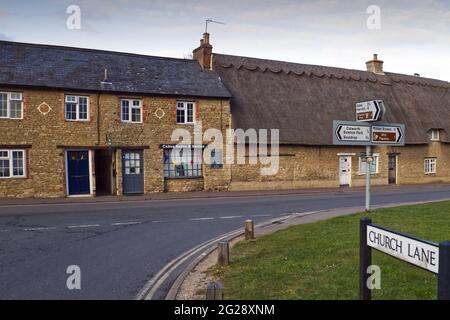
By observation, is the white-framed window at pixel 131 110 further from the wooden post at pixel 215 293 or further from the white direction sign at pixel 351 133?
the wooden post at pixel 215 293

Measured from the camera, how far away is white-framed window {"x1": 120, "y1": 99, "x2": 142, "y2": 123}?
932 inches

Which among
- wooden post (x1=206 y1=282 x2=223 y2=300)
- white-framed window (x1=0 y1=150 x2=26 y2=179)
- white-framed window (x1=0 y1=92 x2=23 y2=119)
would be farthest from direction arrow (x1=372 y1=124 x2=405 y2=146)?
white-framed window (x1=0 y1=92 x2=23 y2=119)

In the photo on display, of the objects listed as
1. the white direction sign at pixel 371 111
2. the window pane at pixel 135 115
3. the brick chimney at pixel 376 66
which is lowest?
the white direction sign at pixel 371 111

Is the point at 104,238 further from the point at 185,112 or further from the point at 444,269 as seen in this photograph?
the point at 185,112

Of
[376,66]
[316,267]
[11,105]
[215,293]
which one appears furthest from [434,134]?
[215,293]

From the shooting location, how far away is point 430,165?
34.2m

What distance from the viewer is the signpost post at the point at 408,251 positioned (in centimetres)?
365

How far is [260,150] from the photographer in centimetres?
2661

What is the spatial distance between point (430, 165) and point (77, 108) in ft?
90.5

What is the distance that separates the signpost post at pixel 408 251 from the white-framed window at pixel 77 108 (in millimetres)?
20373

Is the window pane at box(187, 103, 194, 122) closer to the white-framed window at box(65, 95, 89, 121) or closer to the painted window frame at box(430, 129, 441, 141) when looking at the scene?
the white-framed window at box(65, 95, 89, 121)

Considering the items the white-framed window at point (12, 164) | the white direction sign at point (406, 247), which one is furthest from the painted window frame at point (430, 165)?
the white direction sign at point (406, 247)
